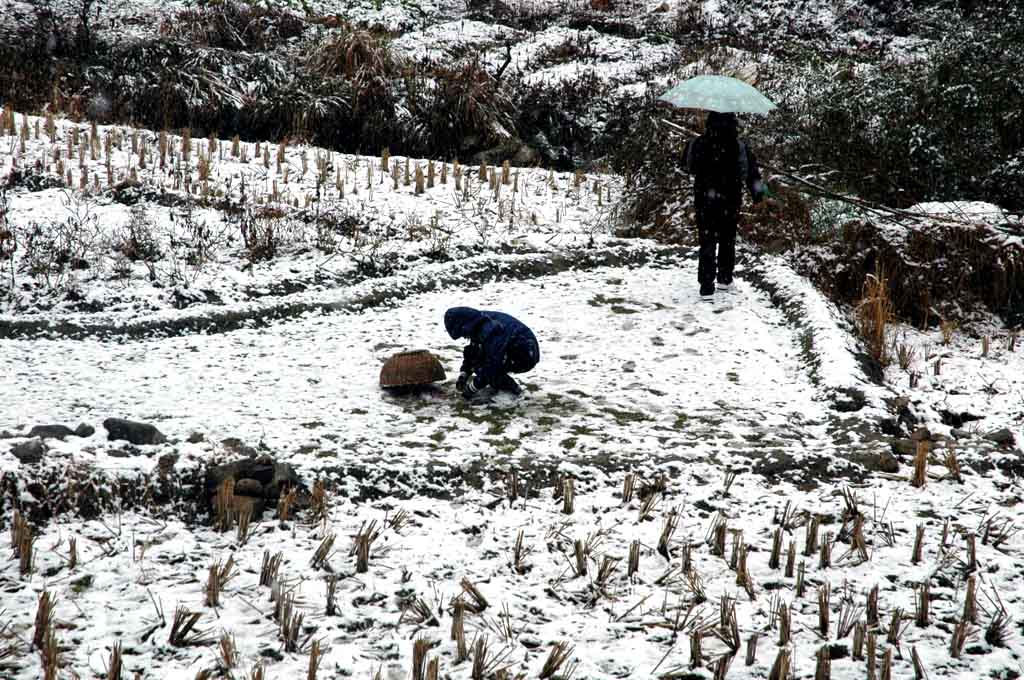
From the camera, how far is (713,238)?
7398 mm

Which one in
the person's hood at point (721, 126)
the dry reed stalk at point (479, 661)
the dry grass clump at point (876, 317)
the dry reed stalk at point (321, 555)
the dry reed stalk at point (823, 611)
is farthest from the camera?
the person's hood at point (721, 126)

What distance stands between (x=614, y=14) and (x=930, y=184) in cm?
1201

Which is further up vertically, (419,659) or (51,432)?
(51,432)

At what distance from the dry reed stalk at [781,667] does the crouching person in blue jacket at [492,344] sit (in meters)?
2.46

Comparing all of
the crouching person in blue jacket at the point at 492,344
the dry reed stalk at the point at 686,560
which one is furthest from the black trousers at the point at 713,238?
the dry reed stalk at the point at 686,560

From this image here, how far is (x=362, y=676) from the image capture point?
2.91 meters

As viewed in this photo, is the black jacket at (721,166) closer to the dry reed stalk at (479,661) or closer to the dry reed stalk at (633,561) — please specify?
the dry reed stalk at (633,561)

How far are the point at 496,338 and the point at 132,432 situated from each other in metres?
1.94

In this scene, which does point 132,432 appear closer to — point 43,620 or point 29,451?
point 29,451

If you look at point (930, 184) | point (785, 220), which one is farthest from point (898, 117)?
point (785, 220)

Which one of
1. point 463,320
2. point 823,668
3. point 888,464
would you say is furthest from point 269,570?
point 888,464

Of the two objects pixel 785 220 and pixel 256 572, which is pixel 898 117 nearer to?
pixel 785 220

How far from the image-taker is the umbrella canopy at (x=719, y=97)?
22.6ft

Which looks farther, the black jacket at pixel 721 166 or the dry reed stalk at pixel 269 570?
the black jacket at pixel 721 166
